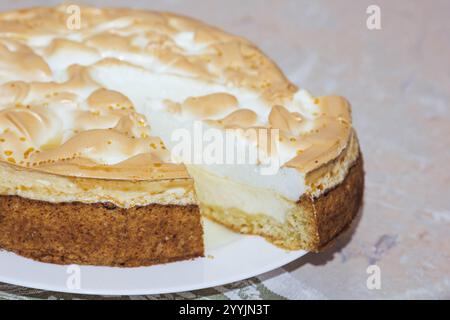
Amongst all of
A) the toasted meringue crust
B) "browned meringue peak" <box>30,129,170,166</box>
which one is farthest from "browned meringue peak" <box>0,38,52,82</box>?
"browned meringue peak" <box>30,129,170,166</box>

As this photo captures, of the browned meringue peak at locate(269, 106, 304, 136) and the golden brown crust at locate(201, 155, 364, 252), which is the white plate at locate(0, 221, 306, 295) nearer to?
the golden brown crust at locate(201, 155, 364, 252)

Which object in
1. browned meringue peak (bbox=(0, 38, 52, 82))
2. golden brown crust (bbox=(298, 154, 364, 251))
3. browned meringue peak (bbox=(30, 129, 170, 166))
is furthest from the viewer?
browned meringue peak (bbox=(0, 38, 52, 82))

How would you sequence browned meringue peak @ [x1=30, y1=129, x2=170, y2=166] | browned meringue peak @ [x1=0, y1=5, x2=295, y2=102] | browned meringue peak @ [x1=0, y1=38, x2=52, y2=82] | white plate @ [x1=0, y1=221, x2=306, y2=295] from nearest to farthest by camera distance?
white plate @ [x1=0, y1=221, x2=306, y2=295], browned meringue peak @ [x1=30, y1=129, x2=170, y2=166], browned meringue peak @ [x1=0, y1=38, x2=52, y2=82], browned meringue peak @ [x1=0, y1=5, x2=295, y2=102]

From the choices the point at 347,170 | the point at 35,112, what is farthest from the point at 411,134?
the point at 35,112

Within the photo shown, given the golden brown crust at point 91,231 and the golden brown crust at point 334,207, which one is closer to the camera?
the golden brown crust at point 91,231

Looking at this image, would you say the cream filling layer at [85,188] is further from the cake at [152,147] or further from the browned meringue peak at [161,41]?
the browned meringue peak at [161,41]

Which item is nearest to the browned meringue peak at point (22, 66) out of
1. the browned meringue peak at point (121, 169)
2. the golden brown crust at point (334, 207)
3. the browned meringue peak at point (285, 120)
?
the browned meringue peak at point (121, 169)

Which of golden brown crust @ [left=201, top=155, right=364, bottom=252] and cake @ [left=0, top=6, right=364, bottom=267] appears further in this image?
golden brown crust @ [left=201, top=155, right=364, bottom=252]

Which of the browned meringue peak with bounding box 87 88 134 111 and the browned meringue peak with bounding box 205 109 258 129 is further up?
the browned meringue peak with bounding box 87 88 134 111

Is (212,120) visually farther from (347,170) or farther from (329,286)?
(329,286)
